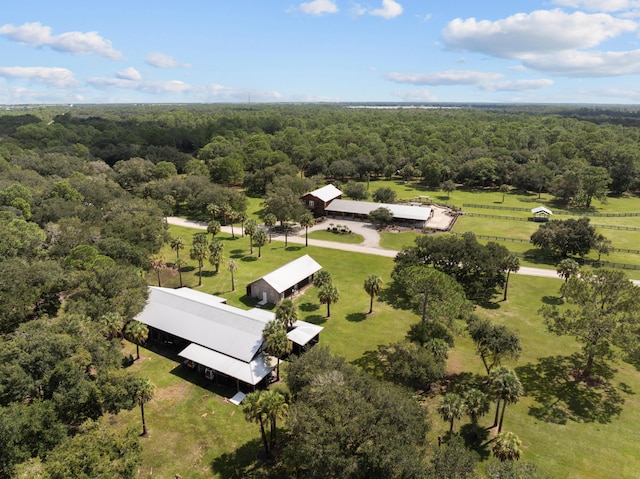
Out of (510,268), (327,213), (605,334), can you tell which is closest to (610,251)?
(510,268)

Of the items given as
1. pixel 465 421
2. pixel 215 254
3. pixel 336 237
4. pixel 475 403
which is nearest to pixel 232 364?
pixel 465 421

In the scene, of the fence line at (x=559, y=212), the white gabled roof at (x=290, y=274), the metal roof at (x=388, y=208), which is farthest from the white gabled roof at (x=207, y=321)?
the fence line at (x=559, y=212)

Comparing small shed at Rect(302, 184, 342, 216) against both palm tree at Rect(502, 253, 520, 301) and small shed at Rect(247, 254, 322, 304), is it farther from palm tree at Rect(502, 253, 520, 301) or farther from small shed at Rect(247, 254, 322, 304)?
palm tree at Rect(502, 253, 520, 301)

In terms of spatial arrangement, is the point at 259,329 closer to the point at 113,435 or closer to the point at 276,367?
the point at 276,367

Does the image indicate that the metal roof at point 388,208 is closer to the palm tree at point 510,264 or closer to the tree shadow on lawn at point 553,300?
the palm tree at point 510,264

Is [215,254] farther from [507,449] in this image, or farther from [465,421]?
[507,449]

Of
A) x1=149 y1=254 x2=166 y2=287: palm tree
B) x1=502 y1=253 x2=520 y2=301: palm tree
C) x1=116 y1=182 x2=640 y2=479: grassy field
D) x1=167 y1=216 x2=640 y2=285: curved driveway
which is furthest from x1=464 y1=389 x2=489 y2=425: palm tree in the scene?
x1=149 y1=254 x2=166 y2=287: palm tree
